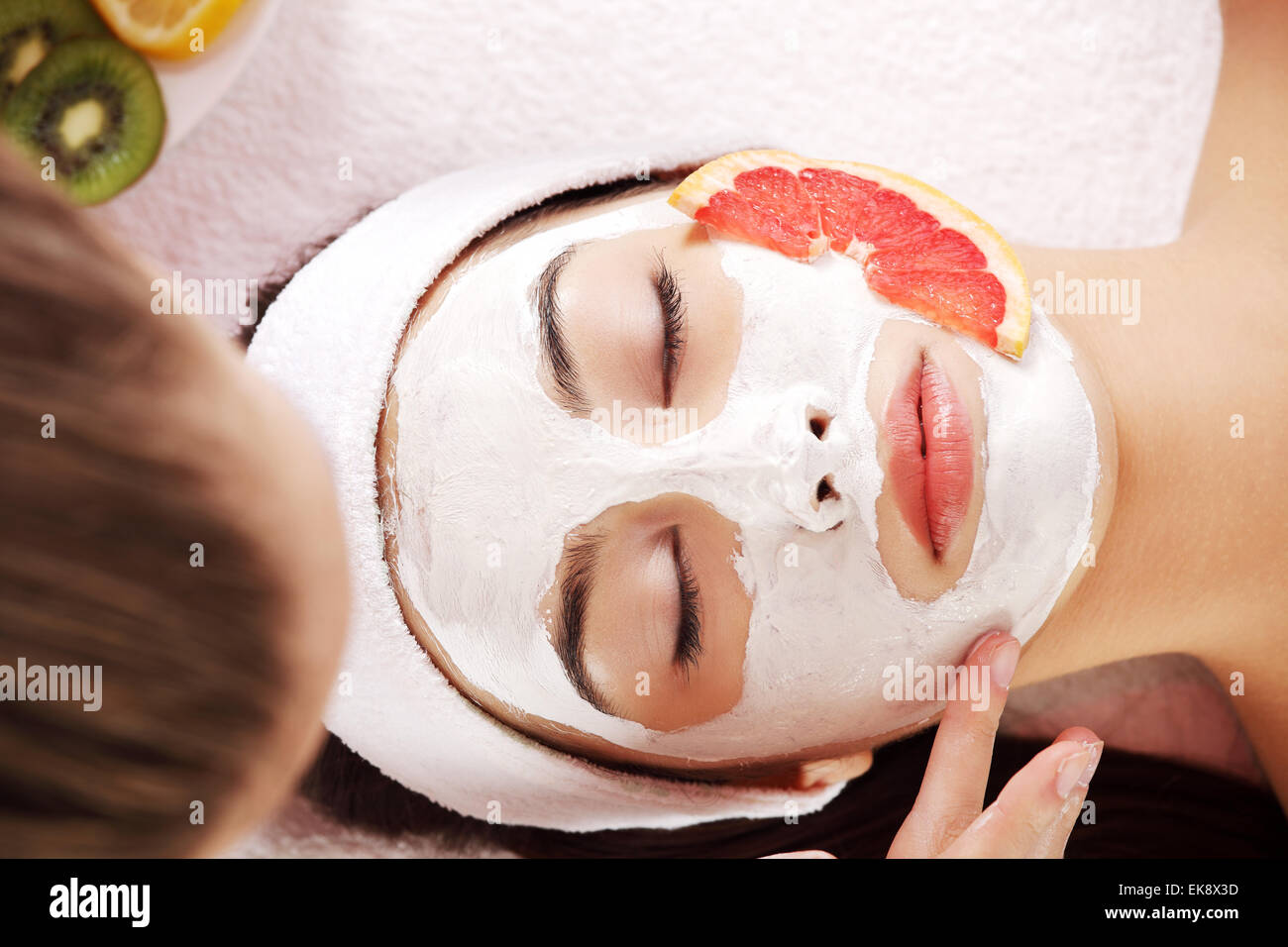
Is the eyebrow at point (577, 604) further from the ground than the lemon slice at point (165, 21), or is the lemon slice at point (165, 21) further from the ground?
the lemon slice at point (165, 21)

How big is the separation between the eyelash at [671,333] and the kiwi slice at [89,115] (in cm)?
61

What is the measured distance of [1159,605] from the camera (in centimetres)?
88

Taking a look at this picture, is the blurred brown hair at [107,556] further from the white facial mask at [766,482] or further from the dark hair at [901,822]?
the dark hair at [901,822]

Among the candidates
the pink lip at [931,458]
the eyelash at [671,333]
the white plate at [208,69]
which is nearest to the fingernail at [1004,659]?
the pink lip at [931,458]

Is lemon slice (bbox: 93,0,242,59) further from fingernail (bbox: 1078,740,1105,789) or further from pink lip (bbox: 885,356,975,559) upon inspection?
fingernail (bbox: 1078,740,1105,789)

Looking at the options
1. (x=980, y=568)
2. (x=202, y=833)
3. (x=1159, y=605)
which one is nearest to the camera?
(x=202, y=833)

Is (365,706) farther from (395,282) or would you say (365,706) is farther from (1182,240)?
(1182,240)

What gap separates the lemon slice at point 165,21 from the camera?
2.90 feet

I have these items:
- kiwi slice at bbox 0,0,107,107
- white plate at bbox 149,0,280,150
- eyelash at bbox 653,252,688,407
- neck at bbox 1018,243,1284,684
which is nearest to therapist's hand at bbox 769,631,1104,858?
neck at bbox 1018,243,1284,684

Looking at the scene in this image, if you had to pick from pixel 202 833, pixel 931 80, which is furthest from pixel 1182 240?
pixel 202 833

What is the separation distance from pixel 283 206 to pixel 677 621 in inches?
25.5

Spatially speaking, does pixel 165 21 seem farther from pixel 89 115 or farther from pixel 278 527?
pixel 278 527

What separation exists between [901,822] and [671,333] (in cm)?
66

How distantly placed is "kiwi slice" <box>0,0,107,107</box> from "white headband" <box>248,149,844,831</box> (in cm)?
36
